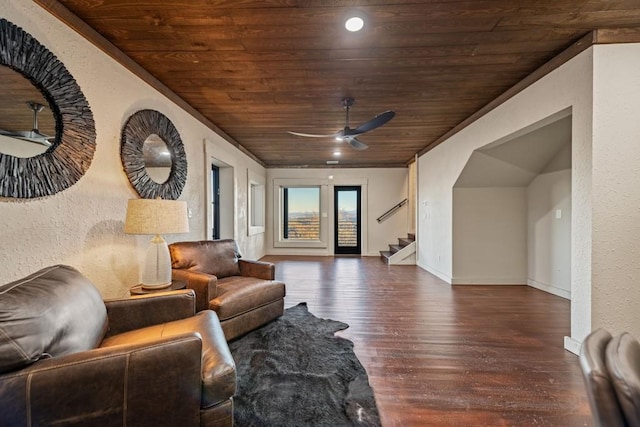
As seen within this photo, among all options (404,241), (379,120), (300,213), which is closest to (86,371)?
(379,120)

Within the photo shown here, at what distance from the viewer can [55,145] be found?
1.76 m

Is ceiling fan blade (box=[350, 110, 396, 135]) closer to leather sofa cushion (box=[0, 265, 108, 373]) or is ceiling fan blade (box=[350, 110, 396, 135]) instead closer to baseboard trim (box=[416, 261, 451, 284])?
leather sofa cushion (box=[0, 265, 108, 373])

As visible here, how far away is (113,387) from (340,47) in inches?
97.3

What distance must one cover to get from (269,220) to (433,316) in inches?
206

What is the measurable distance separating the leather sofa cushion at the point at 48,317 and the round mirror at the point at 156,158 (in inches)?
54.9

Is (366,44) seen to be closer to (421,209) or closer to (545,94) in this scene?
(545,94)

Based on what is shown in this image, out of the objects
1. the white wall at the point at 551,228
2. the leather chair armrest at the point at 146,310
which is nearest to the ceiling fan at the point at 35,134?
the leather chair armrest at the point at 146,310

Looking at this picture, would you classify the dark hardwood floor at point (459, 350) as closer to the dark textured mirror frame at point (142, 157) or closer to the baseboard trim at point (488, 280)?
the baseboard trim at point (488, 280)

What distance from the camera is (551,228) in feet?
12.9

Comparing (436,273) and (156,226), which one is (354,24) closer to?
(156,226)

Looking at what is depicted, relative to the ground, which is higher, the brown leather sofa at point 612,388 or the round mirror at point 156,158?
the round mirror at point 156,158

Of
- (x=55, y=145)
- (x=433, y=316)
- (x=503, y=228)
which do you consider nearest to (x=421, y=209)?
(x=503, y=228)

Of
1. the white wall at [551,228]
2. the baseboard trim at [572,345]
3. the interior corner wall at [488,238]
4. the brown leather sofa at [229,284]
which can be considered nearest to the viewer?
the baseboard trim at [572,345]

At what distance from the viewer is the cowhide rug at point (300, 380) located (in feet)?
4.91
